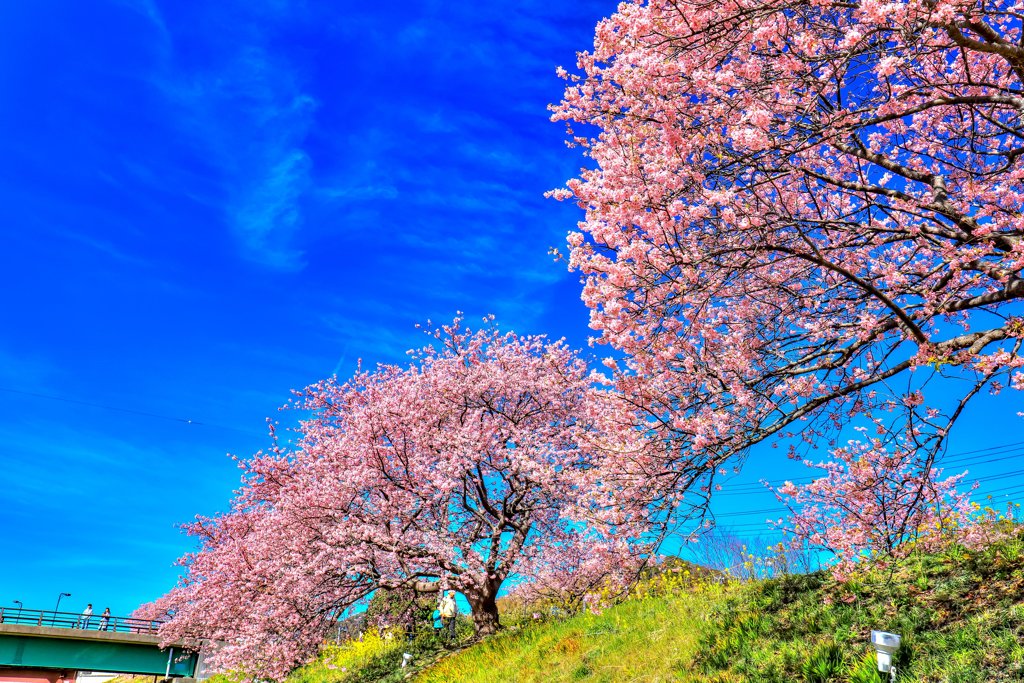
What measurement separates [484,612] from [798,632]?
345 inches

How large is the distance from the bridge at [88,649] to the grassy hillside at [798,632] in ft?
93.6

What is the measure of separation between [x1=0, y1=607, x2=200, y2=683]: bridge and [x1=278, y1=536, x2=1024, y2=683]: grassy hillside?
28.5 metres

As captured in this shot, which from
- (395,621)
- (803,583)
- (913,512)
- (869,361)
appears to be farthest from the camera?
(395,621)

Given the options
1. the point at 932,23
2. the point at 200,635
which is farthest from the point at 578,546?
the point at 200,635

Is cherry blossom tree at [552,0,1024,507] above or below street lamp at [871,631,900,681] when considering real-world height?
above

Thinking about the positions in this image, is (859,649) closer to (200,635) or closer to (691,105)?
(691,105)

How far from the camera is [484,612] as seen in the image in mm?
16438

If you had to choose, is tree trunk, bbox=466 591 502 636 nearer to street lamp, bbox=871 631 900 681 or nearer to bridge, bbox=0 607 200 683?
street lamp, bbox=871 631 900 681

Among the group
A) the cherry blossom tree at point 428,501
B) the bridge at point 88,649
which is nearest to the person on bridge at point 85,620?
the bridge at point 88,649

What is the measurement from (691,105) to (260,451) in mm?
17276

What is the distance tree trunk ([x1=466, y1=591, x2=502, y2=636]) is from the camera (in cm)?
1639

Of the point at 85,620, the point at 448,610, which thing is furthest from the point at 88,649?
the point at 448,610

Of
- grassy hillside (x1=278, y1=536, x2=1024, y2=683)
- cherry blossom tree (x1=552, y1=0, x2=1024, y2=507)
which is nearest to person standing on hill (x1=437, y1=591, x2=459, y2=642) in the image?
grassy hillside (x1=278, y1=536, x2=1024, y2=683)

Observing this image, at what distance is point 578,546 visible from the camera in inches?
647
